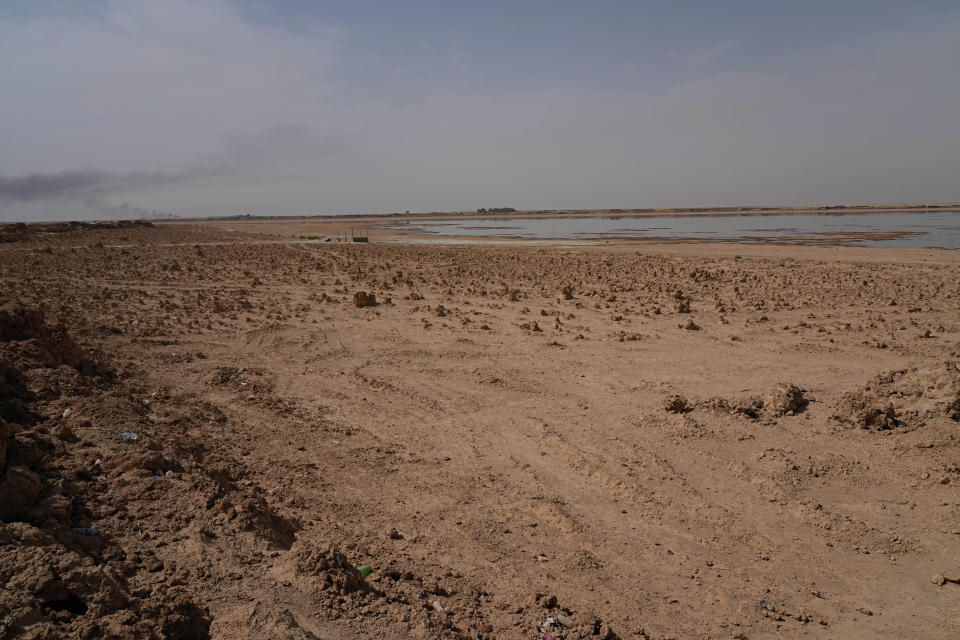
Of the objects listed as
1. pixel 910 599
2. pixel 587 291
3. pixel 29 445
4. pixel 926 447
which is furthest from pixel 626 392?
pixel 587 291

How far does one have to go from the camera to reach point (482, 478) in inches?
219

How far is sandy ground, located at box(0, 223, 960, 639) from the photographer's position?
3.28 metres

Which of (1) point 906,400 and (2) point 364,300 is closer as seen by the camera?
(1) point 906,400

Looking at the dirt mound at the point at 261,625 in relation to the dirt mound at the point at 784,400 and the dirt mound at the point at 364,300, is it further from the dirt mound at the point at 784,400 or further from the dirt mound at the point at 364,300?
the dirt mound at the point at 364,300

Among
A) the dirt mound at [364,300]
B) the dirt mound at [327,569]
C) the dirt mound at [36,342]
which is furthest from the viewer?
the dirt mound at [364,300]

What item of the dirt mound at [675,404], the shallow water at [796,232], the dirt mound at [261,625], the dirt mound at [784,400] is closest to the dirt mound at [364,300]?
the dirt mound at [675,404]

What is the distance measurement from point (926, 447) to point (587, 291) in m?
11.5

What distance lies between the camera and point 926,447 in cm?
579

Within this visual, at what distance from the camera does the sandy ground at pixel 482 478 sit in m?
3.28

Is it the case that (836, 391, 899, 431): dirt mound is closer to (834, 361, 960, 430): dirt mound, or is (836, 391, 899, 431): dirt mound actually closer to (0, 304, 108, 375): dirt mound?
(834, 361, 960, 430): dirt mound

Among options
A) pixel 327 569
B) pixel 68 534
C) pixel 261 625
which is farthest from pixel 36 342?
pixel 261 625

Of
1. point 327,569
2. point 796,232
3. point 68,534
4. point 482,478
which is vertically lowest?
point 482,478

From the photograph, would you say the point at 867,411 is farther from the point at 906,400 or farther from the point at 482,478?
the point at 482,478

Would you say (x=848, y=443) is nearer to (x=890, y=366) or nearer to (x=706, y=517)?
(x=706, y=517)
